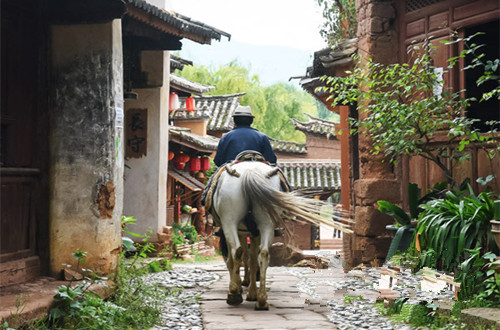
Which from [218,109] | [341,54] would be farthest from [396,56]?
[218,109]

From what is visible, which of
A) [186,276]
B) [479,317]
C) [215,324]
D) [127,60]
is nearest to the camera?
[479,317]

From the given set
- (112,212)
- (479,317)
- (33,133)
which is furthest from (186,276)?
(479,317)

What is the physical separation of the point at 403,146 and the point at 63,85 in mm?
4344

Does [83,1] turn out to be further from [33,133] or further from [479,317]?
[479,317]

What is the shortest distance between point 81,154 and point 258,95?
3546cm

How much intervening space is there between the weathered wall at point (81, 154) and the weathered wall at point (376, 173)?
4.87 meters

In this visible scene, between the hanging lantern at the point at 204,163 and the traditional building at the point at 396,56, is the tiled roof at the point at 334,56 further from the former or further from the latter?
the hanging lantern at the point at 204,163

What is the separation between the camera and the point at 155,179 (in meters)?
13.2

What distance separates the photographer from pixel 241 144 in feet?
26.6

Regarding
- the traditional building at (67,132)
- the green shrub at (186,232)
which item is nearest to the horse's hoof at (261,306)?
the traditional building at (67,132)

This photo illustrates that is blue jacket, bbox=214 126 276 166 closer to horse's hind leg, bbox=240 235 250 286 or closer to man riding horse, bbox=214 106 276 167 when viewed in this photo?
man riding horse, bbox=214 106 276 167

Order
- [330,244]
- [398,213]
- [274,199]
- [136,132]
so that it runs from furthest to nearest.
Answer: [330,244], [136,132], [398,213], [274,199]

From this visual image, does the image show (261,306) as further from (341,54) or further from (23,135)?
(341,54)

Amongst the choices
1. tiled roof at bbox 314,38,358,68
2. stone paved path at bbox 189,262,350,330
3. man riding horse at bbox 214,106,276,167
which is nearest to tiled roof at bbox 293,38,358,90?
tiled roof at bbox 314,38,358,68
